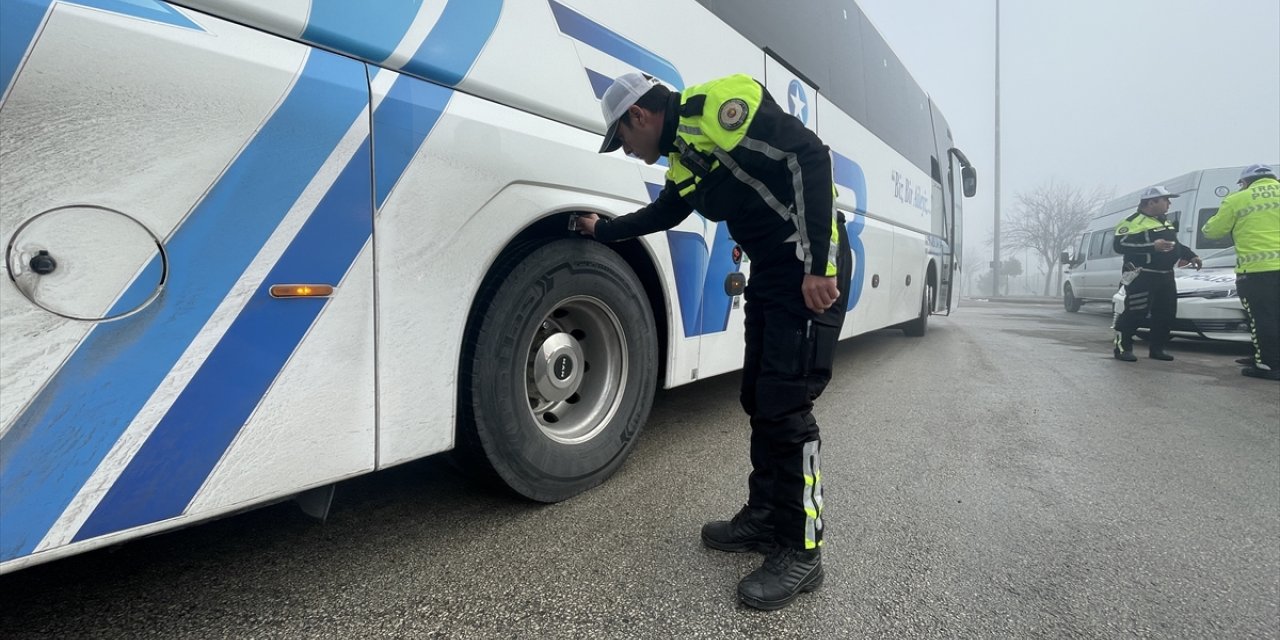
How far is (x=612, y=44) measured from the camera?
2359 millimetres

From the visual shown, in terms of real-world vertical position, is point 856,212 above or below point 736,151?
above

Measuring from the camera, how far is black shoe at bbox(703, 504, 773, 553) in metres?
1.94

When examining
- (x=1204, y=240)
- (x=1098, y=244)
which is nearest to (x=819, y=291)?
(x=1204, y=240)

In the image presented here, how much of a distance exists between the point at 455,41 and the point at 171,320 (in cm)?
113

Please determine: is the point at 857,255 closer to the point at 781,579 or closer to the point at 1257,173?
the point at 781,579

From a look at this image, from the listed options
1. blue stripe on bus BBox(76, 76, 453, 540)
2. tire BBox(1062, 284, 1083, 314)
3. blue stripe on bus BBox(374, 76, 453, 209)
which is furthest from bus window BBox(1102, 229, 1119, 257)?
blue stripe on bus BBox(76, 76, 453, 540)

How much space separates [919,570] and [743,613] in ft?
2.18

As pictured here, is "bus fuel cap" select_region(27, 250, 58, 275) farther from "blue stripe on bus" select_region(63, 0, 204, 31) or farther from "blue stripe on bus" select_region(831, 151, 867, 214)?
"blue stripe on bus" select_region(831, 151, 867, 214)

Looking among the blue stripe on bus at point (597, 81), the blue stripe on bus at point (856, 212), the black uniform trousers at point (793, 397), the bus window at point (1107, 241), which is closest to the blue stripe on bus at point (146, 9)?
the blue stripe on bus at point (597, 81)

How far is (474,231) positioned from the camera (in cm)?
180

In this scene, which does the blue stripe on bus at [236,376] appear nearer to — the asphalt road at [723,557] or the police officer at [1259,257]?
the asphalt road at [723,557]

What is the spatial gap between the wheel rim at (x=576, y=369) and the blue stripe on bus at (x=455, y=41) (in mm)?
892

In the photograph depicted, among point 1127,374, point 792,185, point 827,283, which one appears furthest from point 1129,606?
point 1127,374

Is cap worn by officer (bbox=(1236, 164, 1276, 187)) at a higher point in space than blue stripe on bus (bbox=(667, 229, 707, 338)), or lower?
higher
